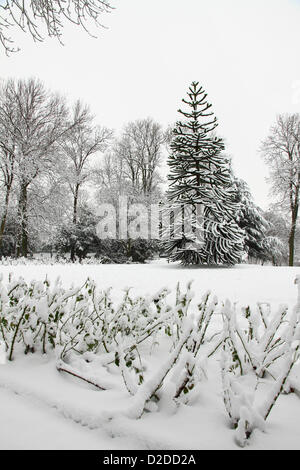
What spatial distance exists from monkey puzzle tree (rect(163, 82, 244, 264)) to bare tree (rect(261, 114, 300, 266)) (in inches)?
392

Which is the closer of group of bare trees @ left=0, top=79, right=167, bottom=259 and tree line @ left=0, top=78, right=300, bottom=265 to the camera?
tree line @ left=0, top=78, right=300, bottom=265

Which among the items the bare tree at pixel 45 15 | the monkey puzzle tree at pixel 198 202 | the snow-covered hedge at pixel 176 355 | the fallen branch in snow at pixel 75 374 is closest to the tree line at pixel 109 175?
the monkey puzzle tree at pixel 198 202

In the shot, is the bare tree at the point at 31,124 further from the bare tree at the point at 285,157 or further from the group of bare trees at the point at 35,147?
the bare tree at the point at 285,157

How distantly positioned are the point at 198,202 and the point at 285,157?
43.5 feet

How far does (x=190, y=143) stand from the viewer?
9891 mm

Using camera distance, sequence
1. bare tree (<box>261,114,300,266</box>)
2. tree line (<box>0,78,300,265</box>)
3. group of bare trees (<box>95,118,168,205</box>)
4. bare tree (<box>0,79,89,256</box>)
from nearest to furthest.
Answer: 1. tree line (<box>0,78,300,265</box>)
2. bare tree (<box>0,79,89,256</box>)
3. bare tree (<box>261,114,300,266</box>)
4. group of bare trees (<box>95,118,168,205</box>)

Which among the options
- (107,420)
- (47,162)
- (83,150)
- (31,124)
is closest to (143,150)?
(83,150)

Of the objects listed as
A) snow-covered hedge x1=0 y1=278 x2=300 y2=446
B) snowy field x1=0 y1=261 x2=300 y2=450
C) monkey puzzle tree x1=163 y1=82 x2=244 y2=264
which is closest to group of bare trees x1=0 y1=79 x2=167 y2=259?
monkey puzzle tree x1=163 y1=82 x2=244 y2=264

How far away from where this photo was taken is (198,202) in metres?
9.36

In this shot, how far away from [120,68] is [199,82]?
5943 millimetres

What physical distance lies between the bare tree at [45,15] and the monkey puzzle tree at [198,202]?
6578 millimetres

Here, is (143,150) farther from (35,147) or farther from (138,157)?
(35,147)

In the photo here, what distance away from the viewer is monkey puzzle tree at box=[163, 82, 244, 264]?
31.1ft

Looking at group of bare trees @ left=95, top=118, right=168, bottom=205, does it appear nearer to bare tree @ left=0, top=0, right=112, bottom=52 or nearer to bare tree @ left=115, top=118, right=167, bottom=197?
bare tree @ left=115, top=118, right=167, bottom=197
